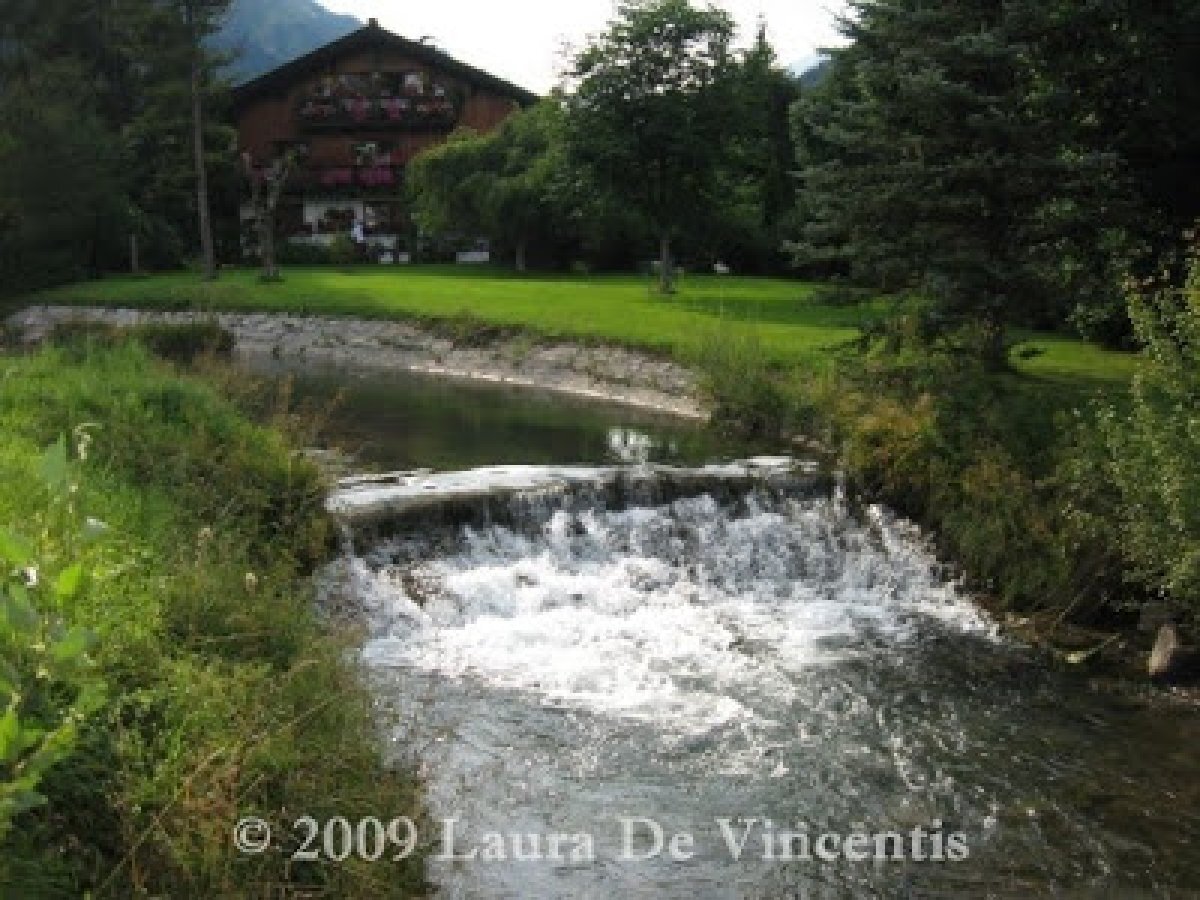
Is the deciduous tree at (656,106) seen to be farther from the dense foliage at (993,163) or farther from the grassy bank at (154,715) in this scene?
the grassy bank at (154,715)

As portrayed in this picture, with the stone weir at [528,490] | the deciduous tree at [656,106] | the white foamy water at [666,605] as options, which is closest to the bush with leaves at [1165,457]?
the white foamy water at [666,605]

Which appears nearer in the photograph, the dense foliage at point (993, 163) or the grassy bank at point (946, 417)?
the grassy bank at point (946, 417)

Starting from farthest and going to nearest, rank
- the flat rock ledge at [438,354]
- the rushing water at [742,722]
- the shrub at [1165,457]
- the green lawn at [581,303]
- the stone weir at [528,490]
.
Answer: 1. the flat rock ledge at [438,354]
2. the green lawn at [581,303]
3. the stone weir at [528,490]
4. the shrub at [1165,457]
5. the rushing water at [742,722]

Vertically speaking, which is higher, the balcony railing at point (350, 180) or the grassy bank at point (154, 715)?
the balcony railing at point (350, 180)

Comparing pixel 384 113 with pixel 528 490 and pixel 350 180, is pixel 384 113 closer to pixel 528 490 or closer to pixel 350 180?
pixel 350 180

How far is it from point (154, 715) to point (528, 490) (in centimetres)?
950

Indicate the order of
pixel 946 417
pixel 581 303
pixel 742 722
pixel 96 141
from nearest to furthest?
pixel 742 722 → pixel 946 417 → pixel 581 303 → pixel 96 141

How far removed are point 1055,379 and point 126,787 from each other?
58.5 ft

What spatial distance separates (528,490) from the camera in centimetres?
1537

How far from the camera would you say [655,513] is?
15672mm

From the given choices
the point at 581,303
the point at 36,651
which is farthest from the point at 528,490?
the point at 581,303

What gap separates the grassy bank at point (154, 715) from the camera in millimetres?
4012

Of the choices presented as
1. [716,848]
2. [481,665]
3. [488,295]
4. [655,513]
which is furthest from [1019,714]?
[488,295]

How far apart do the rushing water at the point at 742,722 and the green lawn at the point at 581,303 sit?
685 centimetres
